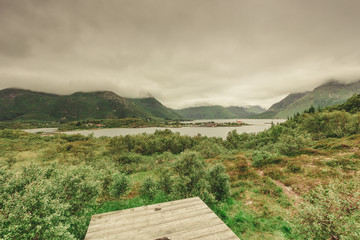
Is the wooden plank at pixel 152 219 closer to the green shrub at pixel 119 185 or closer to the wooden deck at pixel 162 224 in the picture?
the wooden deck at pixel 162 224

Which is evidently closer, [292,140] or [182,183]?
[182,183]

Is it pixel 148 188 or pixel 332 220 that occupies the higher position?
pixel 332 220

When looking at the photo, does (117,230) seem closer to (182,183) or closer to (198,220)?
(198,220)

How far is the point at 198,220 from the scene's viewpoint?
205 inches

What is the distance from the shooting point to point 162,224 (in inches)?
199

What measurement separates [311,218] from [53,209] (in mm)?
9871

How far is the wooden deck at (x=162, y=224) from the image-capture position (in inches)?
179

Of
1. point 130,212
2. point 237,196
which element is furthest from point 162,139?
point 130,212

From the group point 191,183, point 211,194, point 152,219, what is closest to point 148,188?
point 191,183

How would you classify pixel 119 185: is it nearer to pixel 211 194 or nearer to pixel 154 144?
pixel 211 194

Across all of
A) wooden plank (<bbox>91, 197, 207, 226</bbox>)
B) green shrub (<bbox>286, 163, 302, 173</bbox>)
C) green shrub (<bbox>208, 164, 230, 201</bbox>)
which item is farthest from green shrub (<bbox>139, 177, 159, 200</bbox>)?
green shrub (<bbox>286, 163, 302, 173</bbox>)

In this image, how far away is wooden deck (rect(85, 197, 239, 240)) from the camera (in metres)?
4.54

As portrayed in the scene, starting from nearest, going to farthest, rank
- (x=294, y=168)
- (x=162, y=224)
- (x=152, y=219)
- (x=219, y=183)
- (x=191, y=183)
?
(x=162, y=224) → (x=152, y=219) → (x=191, y=183) → (x=219, y=183) → (x=294, y=168)

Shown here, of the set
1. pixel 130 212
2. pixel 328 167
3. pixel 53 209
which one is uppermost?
pixel 53 209
